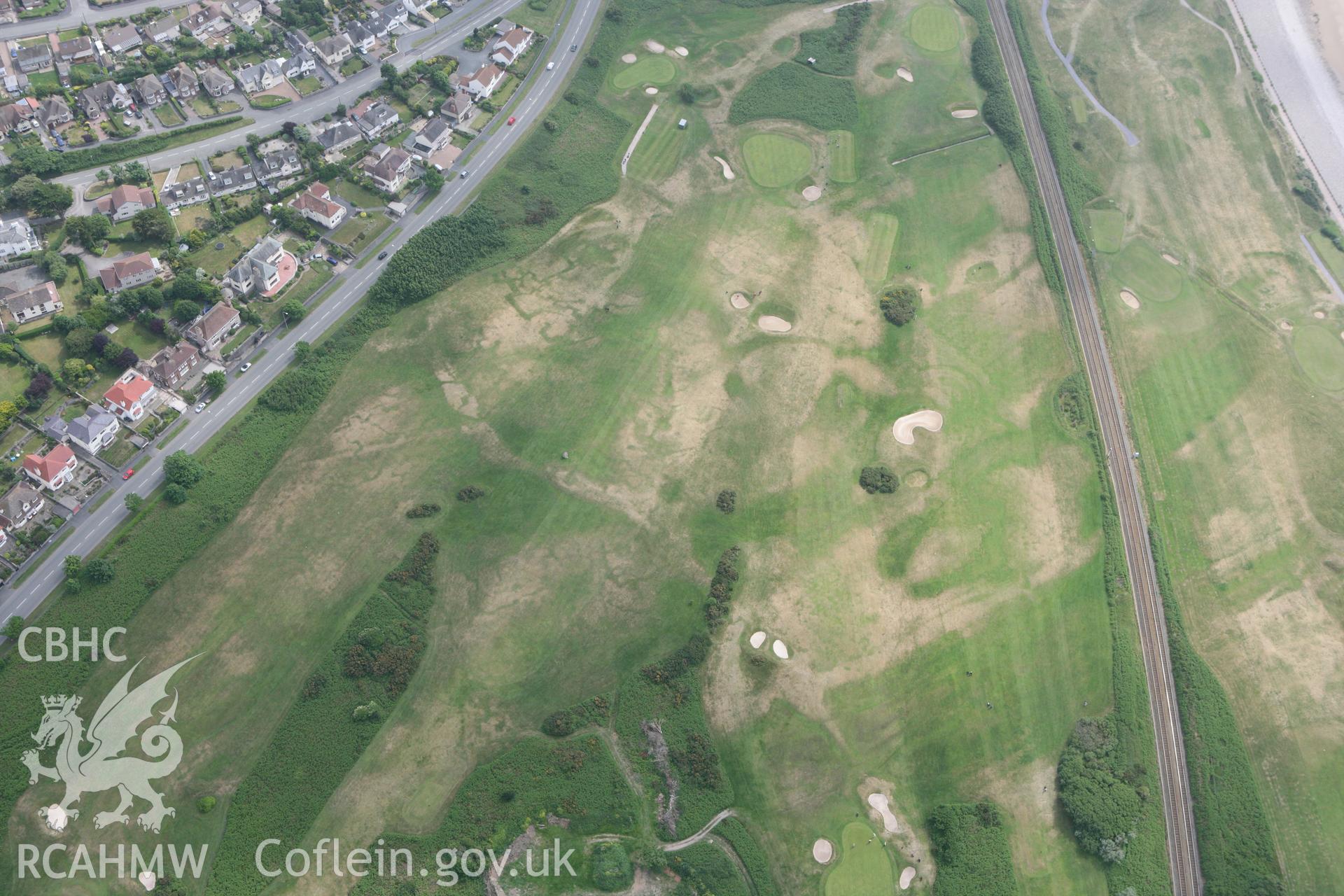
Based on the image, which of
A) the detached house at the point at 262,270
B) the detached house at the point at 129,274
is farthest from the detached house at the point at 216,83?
the detached house at the point at 262,270

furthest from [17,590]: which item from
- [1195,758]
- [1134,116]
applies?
[1134,116]

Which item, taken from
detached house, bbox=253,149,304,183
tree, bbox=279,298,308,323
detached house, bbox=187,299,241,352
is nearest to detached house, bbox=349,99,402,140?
detached house, bbox=253,149,304,183

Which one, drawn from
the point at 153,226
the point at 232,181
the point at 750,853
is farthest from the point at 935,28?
the point at 750,853

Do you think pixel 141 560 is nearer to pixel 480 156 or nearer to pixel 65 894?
pixel 65 894

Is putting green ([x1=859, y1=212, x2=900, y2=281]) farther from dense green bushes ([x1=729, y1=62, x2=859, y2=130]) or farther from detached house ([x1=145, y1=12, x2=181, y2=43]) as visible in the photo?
detached house ([x1=145, y1=12, x2=181, y2=43])

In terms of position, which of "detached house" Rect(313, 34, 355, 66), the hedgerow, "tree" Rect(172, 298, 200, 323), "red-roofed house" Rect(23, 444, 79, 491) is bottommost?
the hedgerow

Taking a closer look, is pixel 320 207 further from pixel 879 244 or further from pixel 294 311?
pixel 879 244

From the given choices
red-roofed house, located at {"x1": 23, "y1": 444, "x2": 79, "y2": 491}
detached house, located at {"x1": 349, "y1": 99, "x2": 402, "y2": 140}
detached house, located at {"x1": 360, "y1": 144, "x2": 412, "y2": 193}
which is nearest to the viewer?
red-roofed house, located at {"x1": 23, "y1": 444, "x2": 79, "y2": 491}
